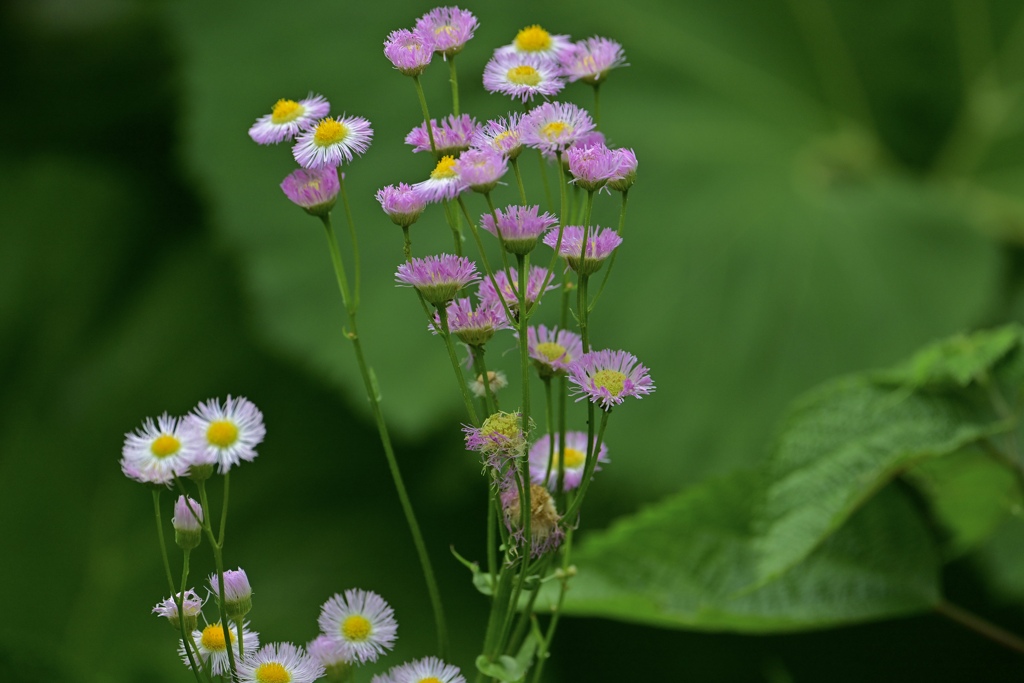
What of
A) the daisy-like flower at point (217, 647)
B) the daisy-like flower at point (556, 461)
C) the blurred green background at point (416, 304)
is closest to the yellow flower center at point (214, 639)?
the daisy-like flower at point (217, 647)

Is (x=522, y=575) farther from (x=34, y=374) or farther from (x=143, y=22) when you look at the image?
(x=143, y=22)

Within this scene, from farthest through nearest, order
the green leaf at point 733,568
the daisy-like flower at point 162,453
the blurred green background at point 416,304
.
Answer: the blurred green background at point 416,304 → the green leaf at point 733,568 → the daisy-like flower at point 162,453

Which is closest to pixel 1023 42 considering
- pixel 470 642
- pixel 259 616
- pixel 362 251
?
pixel 362 251

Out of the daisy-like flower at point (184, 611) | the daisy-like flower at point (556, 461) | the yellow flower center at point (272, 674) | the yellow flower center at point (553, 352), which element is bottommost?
the yellow flower center at point (272, 674)

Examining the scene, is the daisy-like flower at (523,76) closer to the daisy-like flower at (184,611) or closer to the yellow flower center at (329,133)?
the yellow flower center at (329,133)

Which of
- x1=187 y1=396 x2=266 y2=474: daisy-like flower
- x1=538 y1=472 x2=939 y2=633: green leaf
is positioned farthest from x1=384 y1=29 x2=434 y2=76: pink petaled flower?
x1=538 y1=472 x2=939 y2=633: green leaf

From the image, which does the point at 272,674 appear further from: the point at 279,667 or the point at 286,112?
the point at 286,112
